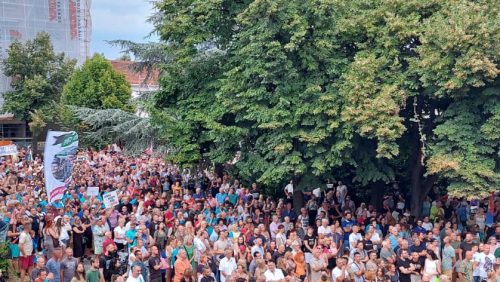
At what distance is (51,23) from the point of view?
4872 centimetres

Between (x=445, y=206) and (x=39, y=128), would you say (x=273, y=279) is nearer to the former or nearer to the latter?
(x=445, y=206)

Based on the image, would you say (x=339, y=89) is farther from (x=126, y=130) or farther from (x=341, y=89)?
(x=126, y=130)

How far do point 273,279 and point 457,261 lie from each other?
4.60m

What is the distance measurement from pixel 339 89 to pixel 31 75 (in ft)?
105

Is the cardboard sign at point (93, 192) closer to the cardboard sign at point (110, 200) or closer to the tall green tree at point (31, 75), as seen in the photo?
the cardboard sign at point (110, 200)

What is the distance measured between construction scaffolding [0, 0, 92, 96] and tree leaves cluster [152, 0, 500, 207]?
28734 mm

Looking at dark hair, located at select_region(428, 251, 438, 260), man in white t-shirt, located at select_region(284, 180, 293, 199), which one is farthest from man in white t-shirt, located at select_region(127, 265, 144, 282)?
man in white t-shirt, located at select_region(284, 180, 293, 199)

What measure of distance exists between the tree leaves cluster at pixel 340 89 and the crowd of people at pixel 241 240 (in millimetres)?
1258

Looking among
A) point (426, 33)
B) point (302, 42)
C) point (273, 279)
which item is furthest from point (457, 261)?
point (302, 42)

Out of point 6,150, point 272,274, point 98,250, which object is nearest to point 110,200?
point 98,250

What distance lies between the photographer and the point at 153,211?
16.5 metres

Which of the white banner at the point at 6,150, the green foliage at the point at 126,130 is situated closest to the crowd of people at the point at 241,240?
the white banner at the point at 6,150

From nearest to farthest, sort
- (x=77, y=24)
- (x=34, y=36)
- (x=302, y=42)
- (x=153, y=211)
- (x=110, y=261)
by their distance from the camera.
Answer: (x=110, y=261)
(x=153, y=211)
(x=302, y=42)
(x=34, y=36)
(x=77, y=24)

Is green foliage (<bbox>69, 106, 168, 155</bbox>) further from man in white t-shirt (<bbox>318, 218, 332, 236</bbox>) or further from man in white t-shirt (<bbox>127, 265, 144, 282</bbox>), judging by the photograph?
man in white t-shirt (<bbox>127, 265, 144, 282</bbox>)
